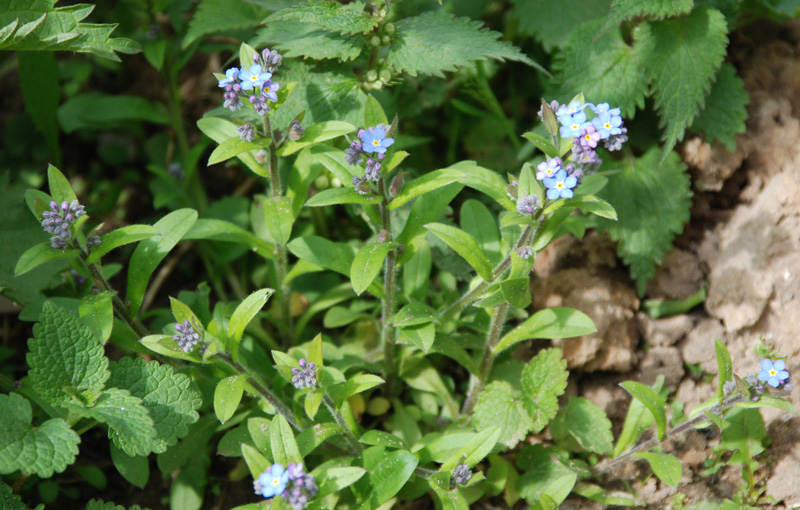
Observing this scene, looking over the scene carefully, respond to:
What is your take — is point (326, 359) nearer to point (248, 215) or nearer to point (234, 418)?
point (234, 418)

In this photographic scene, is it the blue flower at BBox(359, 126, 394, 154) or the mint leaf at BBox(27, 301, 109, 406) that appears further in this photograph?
the mint leaf at BBox(27, 301, 109, 406)

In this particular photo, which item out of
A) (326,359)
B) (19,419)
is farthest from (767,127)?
(19,419)

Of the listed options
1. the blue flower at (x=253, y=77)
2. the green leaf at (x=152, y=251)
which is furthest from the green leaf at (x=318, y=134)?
the green leaf at (x=152, y=251)

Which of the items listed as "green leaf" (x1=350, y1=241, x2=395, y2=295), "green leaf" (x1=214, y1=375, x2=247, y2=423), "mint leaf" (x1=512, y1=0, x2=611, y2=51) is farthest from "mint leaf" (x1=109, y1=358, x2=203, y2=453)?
"mint leaf" (x1=512, y1=0, x2=611, y2=51)

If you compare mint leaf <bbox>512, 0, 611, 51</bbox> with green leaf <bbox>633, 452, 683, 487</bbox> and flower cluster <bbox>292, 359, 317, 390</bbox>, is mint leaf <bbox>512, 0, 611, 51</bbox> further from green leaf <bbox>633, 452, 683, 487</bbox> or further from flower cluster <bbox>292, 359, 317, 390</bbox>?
flower cluster <bbox>292, 359, 317, 390</bbox>

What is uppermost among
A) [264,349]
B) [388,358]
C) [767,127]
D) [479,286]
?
[767,127]

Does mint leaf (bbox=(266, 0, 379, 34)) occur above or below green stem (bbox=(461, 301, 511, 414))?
above

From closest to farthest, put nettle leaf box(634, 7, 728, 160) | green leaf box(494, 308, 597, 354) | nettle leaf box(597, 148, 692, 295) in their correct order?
green leaf box(494, 308, 597, 354) < nettle leaf box(634, 7, 728, 160) < nettle leaf box(597, 148, 692, 295)
